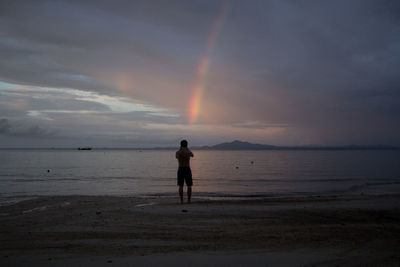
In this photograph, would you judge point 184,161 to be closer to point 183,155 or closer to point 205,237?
point 183,155

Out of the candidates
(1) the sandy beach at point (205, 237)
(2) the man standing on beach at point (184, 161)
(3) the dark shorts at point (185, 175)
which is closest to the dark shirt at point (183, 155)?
(2) the man standing on beach at point (184, 161)

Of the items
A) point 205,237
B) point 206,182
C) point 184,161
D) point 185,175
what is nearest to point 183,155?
point 184,161

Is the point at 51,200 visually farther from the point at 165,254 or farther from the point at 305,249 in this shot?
the point at 305,249

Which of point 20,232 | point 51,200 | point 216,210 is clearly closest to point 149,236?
point 20,232

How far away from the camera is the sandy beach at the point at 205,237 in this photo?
6352 millimetres

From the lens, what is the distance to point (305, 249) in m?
6.94

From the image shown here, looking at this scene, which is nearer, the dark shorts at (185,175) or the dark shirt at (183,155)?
the dark shirt at (183,155)

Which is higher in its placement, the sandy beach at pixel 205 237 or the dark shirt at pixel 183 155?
the dark shirt at pixel 183 155

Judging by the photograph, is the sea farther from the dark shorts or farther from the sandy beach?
the sandy beach

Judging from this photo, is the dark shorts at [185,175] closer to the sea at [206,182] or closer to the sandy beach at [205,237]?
the sandy beach at [205,237]

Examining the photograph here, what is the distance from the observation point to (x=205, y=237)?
812 centimetres

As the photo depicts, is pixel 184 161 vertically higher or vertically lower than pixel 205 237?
higher

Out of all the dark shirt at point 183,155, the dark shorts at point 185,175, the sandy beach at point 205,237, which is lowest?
the sandy beach at point 205,237

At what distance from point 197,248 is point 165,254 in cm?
76
